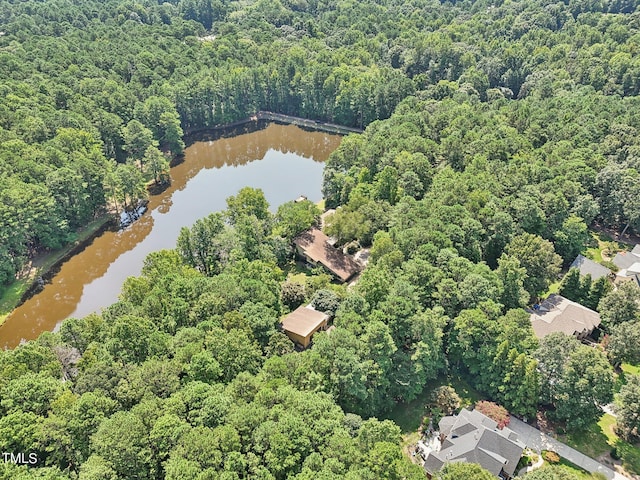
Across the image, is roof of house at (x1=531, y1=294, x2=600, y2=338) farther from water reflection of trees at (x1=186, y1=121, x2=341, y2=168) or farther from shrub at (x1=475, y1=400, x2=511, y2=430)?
water reflection of trees at (x1=186, y1=121, x2=341, y2=168)

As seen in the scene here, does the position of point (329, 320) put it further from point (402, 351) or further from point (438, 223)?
point (438, 223)

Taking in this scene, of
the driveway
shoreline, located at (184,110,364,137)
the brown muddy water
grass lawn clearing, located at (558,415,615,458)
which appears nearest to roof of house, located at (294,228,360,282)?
the brown muddy water

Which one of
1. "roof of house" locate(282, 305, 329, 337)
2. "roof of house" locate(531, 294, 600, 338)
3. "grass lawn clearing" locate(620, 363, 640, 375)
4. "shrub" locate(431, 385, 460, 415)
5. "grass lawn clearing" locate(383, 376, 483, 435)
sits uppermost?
"roof of house" locate(282, 305, 329, 337)

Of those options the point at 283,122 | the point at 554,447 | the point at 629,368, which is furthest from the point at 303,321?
the point at 283,122

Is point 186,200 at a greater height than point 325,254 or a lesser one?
lesser

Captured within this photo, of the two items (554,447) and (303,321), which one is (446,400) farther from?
(303,321)

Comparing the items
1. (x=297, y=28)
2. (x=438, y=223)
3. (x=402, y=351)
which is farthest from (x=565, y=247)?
(x=297, y=28)
